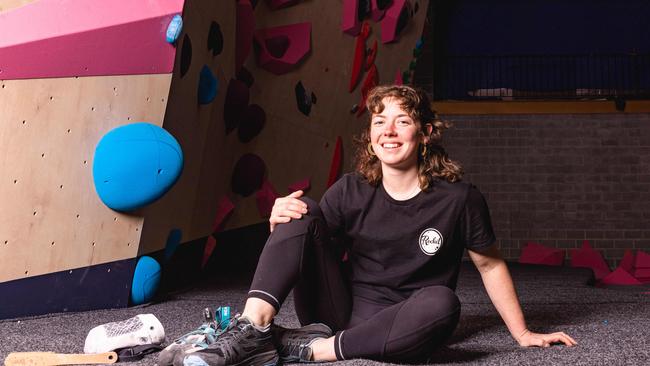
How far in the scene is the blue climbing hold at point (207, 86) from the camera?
232cm

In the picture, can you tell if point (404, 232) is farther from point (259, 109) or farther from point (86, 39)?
point (259, 109)

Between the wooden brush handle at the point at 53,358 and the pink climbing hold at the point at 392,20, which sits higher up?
the pink climbing hold at the point at 392,20

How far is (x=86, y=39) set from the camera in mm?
1887

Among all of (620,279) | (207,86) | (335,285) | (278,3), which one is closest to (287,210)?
(335,285)

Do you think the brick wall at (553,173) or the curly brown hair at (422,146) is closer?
the curly brown hair at (422,146)

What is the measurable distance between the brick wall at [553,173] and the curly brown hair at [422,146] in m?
4.33

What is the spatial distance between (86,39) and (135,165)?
362mm

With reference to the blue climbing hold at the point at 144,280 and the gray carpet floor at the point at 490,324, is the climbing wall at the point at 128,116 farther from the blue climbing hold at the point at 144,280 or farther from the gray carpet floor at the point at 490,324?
the gray carpet floor at the point at 490,324

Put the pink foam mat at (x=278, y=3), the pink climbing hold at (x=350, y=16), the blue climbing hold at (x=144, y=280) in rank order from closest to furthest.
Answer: the blue climbing hold at (x=144, y=280), the pink foam mat at (x=278, y=3), the pink climbing hold at (x=350, y=16)

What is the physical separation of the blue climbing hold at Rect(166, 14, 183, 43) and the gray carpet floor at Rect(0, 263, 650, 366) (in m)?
0.80

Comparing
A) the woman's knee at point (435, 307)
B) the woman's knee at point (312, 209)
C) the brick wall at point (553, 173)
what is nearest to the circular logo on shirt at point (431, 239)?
the woman's knee at point (435, 307)

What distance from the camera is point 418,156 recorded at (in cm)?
150

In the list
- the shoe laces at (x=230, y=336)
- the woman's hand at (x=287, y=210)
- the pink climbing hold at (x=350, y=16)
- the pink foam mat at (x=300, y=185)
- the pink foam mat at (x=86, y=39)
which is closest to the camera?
the shoe laces at (x=230, y=336)

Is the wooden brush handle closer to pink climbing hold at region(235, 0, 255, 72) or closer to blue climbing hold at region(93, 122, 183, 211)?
blue climbing hold at region(93, 122, 183, 211)
